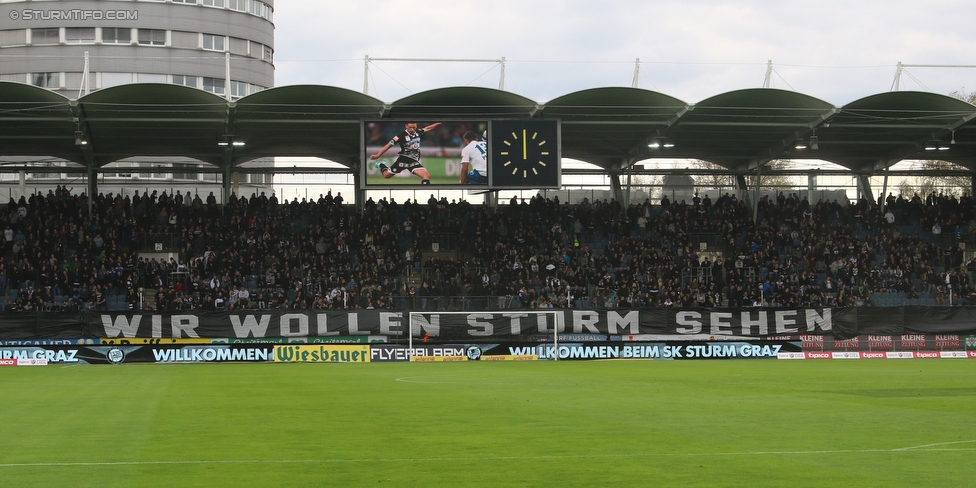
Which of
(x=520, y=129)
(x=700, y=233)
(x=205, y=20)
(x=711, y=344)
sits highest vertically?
(x=205, y=20)

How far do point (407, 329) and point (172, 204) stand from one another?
15728 millimetres

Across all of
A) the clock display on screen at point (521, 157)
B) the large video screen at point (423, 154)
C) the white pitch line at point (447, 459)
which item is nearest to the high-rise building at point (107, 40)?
the large video screen at point (423, 154)

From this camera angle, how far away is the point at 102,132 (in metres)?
46.5

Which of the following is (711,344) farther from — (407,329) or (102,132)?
(102,132)

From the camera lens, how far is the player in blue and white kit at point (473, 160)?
4269 centimetres

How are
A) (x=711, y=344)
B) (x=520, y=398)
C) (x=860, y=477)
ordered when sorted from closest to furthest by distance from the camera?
(x=860, y=477), (x=520, y=398), (x=711, y=344)

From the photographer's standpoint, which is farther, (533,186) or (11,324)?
(533,186)

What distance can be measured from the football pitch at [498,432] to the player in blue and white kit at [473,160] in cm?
1824

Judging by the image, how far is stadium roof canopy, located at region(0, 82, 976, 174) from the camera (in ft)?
137

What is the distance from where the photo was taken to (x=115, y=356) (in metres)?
38.0

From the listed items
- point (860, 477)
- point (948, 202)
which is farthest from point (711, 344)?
point (860, 477)
